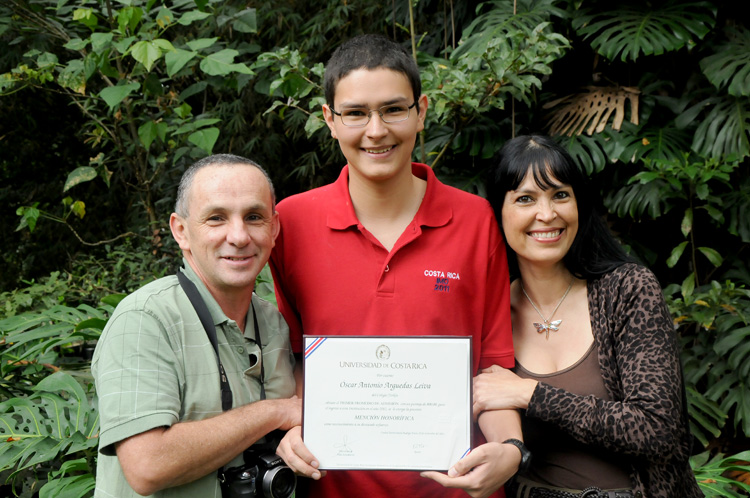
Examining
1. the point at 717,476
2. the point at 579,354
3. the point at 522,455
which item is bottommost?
the point at 717,476

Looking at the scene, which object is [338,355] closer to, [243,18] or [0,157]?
[243,18]

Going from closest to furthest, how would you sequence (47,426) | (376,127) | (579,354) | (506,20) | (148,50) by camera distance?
(376,127) < (579,354) < (47,426) < (148,50) < (506,20)

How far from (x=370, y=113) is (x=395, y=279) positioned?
49cm

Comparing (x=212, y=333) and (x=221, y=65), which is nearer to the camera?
(x=212, y=333)

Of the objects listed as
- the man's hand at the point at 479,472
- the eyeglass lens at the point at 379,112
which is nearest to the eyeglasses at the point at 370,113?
the eyeglass lens at the point at 379,112

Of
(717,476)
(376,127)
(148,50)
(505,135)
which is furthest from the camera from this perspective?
(505,135)

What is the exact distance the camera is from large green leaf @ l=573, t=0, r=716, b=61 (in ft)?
11.8

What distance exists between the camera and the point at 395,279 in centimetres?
190

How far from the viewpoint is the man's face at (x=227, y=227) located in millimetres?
1689

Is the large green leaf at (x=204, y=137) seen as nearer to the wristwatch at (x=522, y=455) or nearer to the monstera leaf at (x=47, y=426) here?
the monstera leaf at (x=47, y=426)

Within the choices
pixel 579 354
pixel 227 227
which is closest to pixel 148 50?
pixel 227 227

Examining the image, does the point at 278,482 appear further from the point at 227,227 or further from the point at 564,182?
the point at 564,182

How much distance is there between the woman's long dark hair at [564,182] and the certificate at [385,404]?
2.31 ft

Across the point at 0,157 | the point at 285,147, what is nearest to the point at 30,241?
the point at 0,157
